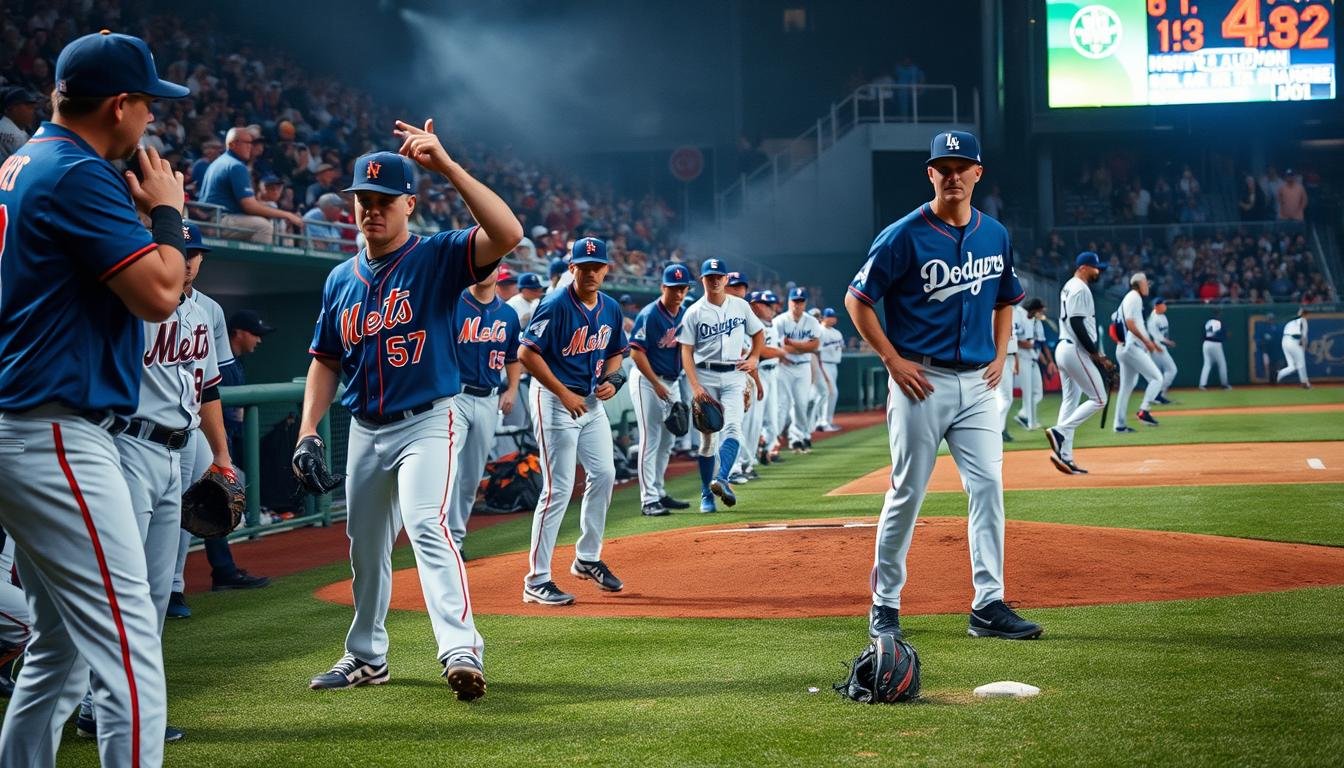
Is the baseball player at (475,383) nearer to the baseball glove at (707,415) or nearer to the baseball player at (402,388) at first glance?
the baseball glove at (707,415)

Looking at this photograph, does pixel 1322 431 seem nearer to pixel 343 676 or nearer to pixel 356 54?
pixel 343 676

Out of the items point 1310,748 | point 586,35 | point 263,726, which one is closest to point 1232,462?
point 1310,748

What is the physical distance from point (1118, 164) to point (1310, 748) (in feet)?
123

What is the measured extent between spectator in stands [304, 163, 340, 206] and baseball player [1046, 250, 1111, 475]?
10.1 meters

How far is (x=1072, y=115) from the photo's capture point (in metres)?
35.0

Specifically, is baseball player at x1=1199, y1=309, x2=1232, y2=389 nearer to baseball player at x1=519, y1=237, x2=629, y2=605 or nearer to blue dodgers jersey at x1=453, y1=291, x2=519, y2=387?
blue dodgers jersey at x1=453, y1=291, x2=519, y2=387

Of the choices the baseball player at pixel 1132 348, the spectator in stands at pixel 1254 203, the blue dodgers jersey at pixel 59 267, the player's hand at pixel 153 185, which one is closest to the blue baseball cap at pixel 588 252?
the player's hand at pixel 153 185

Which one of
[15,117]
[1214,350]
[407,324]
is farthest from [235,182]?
[1214,350]

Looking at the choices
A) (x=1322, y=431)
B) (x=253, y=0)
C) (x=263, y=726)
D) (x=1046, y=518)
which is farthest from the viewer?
(x=253, y=0)

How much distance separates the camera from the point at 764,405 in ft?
55.4

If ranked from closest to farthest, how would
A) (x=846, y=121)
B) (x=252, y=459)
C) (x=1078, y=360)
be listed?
(x=252, y=459), (x=1078, y=360), (x=846, y=121)

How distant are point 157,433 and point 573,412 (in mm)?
3165

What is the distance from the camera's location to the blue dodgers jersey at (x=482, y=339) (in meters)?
8.88

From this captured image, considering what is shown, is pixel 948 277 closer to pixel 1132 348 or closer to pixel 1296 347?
pixel 1132 348
